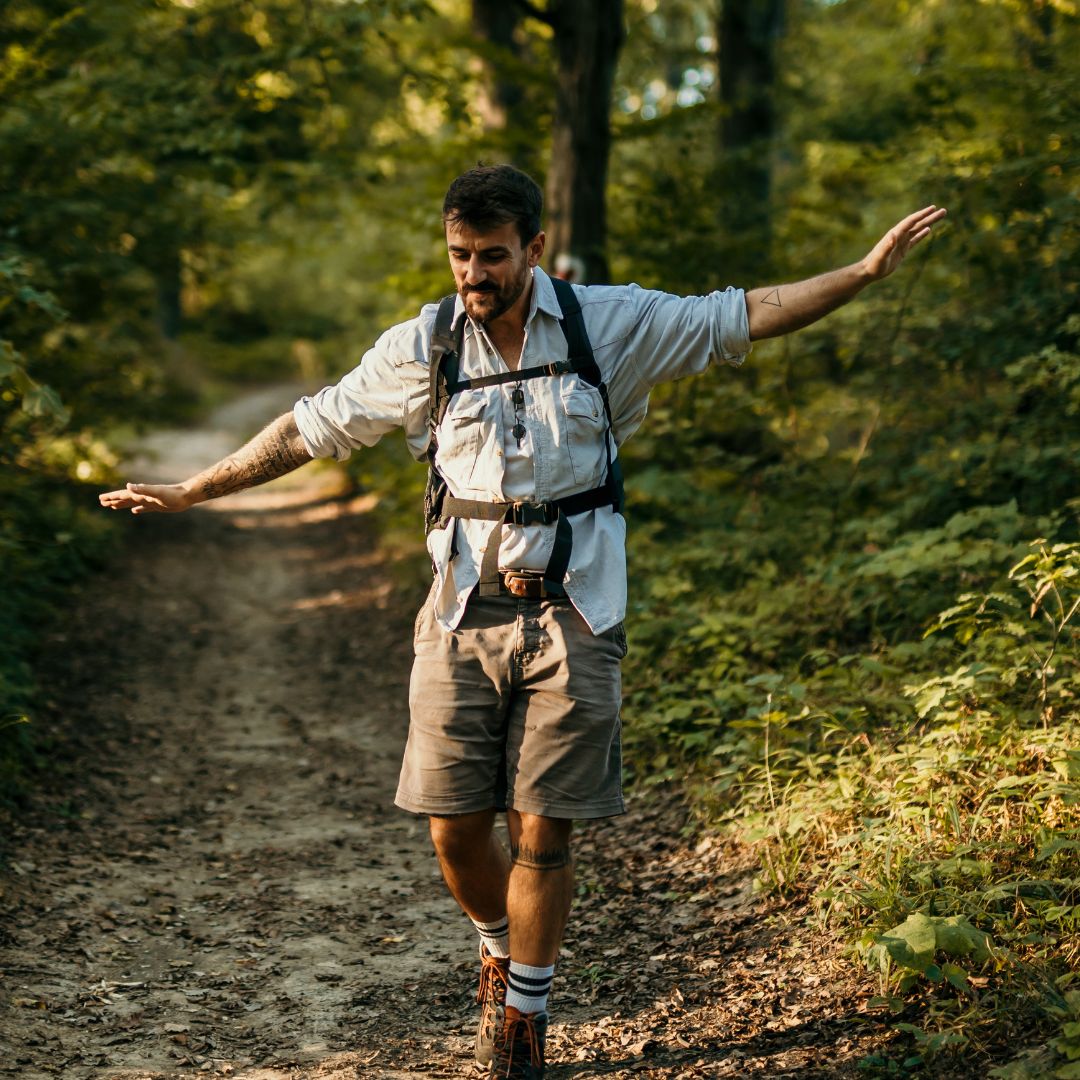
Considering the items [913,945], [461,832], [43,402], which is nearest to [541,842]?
[461,832]

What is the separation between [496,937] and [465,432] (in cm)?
153

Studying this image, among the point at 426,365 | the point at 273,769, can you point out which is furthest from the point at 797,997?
the point at 273,769

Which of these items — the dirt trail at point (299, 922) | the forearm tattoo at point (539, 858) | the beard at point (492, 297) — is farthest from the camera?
the dirt trail at point (299, 922)

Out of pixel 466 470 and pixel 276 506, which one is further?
pixel 276 506

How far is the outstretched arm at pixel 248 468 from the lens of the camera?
3.56 meters

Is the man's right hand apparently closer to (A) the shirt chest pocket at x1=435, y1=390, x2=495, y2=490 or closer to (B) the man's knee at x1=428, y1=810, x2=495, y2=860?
(A) the shirt chest pocket at x1=435, y1=390, x2=495, y2=490

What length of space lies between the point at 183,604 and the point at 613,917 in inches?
284

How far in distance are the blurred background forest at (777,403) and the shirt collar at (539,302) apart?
6.39ft

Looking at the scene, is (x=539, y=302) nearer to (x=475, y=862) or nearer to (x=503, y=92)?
(x=475, y=862)

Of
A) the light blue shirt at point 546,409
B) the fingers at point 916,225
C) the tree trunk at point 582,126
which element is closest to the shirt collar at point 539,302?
the light blue shirt at point 546,409

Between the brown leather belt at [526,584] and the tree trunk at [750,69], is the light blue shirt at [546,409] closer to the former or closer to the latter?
the brown leather belt at [526,584]

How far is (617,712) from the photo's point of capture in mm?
3348

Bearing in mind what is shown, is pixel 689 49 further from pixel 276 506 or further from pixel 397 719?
pixel 397 719

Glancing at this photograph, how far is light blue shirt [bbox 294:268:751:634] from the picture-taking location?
325 centimetres
